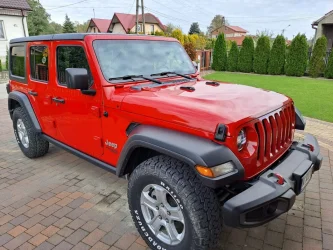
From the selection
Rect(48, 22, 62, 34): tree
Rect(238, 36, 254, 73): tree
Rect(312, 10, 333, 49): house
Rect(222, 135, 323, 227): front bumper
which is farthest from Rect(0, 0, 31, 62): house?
Rect(312, 10, 333, 49): house

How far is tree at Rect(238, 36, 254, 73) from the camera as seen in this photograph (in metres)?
18.1

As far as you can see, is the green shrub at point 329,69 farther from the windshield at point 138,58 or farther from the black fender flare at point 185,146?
the black fender flare at point 185,146

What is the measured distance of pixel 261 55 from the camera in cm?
1772

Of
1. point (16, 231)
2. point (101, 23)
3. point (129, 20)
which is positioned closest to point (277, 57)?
point (16, 231)

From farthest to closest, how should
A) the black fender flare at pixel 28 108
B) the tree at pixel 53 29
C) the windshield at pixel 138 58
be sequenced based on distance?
the tree at pixel 53 29 < the black fender flare at pixel 28 108 < the windshield at pixel 138 58

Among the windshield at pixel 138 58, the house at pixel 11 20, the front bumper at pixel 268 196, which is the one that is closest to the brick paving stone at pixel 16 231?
the windshield at pixel 138 58

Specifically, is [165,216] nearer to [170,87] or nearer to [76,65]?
[170,87]

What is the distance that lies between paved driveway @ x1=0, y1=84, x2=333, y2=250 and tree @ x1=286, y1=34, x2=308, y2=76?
1416cm

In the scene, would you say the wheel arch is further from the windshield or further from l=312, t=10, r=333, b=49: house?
l=312, t=10, r=333, b=49: house

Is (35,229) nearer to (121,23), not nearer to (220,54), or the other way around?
(220,54)

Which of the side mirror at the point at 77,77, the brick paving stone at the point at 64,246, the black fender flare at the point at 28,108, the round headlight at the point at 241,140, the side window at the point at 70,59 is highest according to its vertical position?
the side window at the point at 70,59

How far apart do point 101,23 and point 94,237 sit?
53796 mm

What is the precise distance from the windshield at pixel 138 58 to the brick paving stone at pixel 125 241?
1614 mm

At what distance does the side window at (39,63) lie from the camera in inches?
139
